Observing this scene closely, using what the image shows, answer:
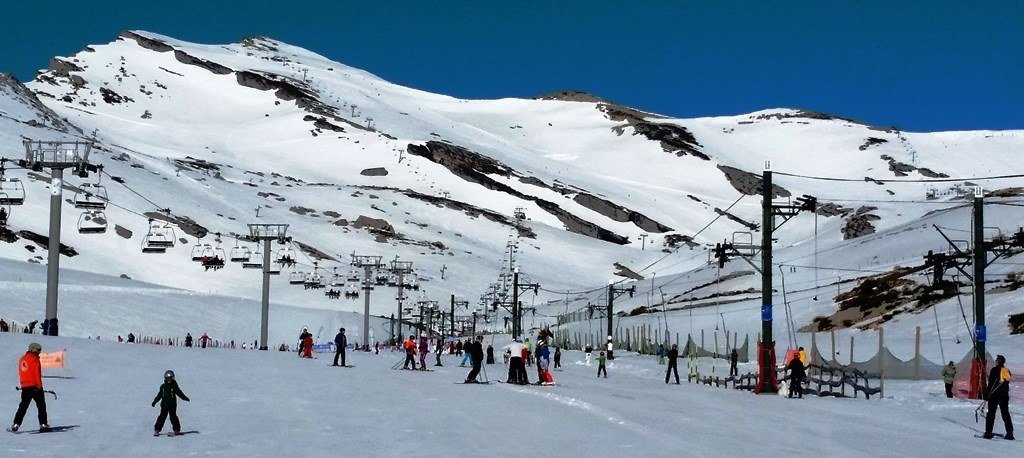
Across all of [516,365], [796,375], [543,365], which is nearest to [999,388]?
[796,375]

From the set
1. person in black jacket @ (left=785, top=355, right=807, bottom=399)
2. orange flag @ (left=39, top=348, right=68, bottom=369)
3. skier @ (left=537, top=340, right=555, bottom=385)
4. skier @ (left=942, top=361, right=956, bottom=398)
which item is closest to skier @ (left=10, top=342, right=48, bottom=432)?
orange flag @ (left=39, top=348, right=68, bottom=369)

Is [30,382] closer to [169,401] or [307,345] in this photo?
[169,401]

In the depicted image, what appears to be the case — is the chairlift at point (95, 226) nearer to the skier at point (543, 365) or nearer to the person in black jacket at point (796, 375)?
the skier at point (543, 365)

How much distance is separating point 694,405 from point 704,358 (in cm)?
3770

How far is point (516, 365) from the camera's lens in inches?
1475

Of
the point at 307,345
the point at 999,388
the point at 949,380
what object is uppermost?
the point at 999,388

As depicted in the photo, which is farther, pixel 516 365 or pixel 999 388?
pixel 516 365

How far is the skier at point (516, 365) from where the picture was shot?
36562 mm

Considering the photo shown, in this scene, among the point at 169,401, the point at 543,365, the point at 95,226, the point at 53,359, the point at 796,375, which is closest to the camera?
the point at 169,401

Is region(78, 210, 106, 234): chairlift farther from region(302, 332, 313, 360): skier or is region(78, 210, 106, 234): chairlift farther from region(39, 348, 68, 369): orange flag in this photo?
region(39, 348, 68, 369): orange flag

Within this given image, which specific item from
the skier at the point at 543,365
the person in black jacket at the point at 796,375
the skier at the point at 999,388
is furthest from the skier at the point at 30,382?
the person in black jacket at the point at 796,375

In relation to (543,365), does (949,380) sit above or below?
below

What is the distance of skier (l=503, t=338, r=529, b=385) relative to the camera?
36562 millimetres

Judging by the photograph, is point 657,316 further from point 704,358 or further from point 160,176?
point 160,176
